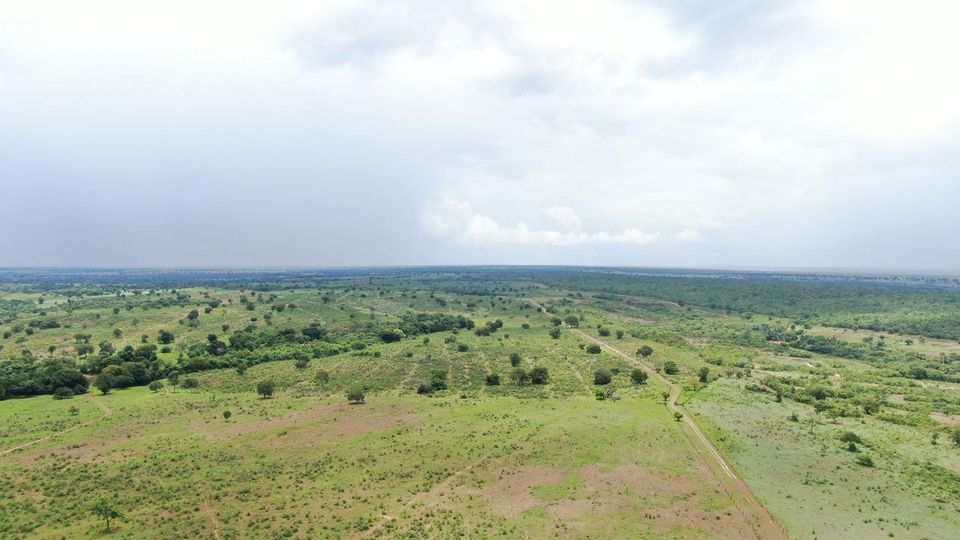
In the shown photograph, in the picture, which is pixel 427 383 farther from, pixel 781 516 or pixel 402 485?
pixel 781 516

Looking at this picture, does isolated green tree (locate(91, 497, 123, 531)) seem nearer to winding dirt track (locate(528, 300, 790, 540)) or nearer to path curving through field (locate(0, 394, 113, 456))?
path curving through field (locate(0, 394, 113, 456))

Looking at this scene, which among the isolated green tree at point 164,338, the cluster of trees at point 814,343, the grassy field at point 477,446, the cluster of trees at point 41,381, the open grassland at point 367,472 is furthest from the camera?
the cluster of trees at point 814,343

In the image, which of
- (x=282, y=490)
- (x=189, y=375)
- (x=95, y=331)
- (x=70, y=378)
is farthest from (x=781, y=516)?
(x=95, y=331)

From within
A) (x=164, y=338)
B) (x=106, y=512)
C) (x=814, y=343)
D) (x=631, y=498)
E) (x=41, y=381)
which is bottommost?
(x=631, y=498)

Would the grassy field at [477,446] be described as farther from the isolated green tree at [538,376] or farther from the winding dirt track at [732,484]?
the isolated green tree at [538,376]

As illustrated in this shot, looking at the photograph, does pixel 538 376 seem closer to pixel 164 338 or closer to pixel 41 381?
pixel 41 381

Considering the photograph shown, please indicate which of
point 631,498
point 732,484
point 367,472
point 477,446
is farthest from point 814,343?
point 367,472

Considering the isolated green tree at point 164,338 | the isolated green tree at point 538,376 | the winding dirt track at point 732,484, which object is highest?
the isolated green tree at point 164,338

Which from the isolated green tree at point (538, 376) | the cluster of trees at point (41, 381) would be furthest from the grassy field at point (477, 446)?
the cluster of trees at point (41, 381)
